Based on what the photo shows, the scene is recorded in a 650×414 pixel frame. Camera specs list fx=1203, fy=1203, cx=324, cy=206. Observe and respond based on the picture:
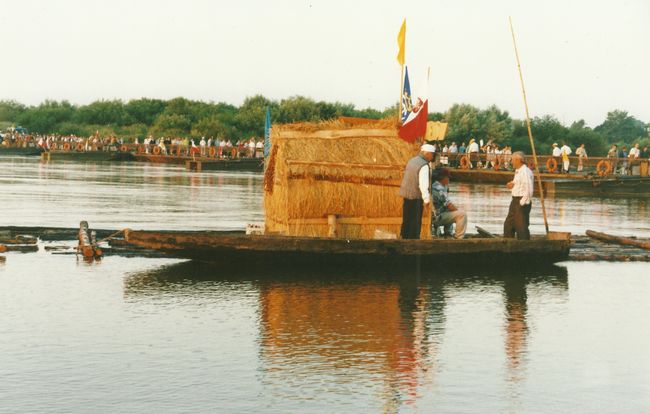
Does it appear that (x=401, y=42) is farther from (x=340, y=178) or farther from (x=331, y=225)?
(x=331, y=225)

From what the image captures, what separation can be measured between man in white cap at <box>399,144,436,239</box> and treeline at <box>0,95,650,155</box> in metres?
78.1

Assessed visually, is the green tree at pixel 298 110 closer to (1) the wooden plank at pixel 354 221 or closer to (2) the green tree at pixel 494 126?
(2) the green tree at pixel 494 126

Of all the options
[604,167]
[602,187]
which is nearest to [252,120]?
[604,167]

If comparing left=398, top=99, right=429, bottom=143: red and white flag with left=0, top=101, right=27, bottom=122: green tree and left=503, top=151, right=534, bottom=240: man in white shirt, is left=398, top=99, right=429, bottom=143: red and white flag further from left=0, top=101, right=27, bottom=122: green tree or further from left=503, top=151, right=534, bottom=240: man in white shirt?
left=0, top=101, right=27, bottom=122: green tree

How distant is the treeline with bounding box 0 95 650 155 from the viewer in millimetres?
103188

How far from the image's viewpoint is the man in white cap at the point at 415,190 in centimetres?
1744

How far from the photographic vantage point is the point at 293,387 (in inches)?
367

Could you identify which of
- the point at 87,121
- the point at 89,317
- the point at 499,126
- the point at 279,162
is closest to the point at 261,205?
the point at 279,162

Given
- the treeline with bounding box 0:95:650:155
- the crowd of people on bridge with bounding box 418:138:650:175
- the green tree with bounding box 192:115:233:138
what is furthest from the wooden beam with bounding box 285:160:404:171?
the green tree with bounding box 192:115:233:138

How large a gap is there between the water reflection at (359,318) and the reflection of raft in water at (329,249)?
22cm

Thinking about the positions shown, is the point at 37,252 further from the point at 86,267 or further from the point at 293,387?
the point at 293,387

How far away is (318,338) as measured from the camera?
11.5m

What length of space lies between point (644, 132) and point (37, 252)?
151927 mm

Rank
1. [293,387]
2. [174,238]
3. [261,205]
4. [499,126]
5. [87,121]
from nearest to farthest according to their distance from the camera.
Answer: [293,387] < [174,238] < [261,205] < [499,126] < [87,121]
